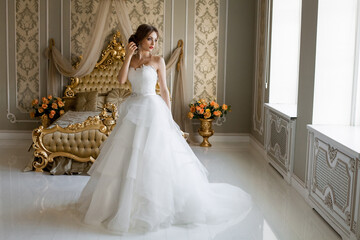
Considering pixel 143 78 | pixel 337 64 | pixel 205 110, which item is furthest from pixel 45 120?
pixel 337 64

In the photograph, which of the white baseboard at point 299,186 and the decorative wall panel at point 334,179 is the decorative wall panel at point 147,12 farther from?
the decorative wall panel at point 334,179

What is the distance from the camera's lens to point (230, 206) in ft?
15.4

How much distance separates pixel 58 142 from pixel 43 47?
2.52m

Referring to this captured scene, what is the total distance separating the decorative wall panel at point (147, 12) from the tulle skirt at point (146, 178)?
12.5 feet

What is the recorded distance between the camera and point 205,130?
7.79 metres

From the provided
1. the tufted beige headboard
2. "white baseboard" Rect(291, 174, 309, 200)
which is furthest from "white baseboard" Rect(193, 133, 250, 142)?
"white baseboard" Rect(291, 174, 309, 200)

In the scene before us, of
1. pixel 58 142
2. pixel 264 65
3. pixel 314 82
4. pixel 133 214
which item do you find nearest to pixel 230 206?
pixel 133 214

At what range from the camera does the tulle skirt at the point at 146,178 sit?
4.07 m

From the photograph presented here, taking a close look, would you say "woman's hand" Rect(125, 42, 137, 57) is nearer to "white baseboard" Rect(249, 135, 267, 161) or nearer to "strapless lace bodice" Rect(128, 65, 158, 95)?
"strapless lace bodice" Rect(128, 65, 158, 95)

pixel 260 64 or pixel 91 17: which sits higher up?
pixel 91 17

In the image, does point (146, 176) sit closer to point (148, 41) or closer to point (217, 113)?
point (148, 41)

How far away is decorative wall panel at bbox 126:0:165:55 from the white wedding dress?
3.78 meters

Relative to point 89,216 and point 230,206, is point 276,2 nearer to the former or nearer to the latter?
point 230,206

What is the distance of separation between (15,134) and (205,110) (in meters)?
3.07
